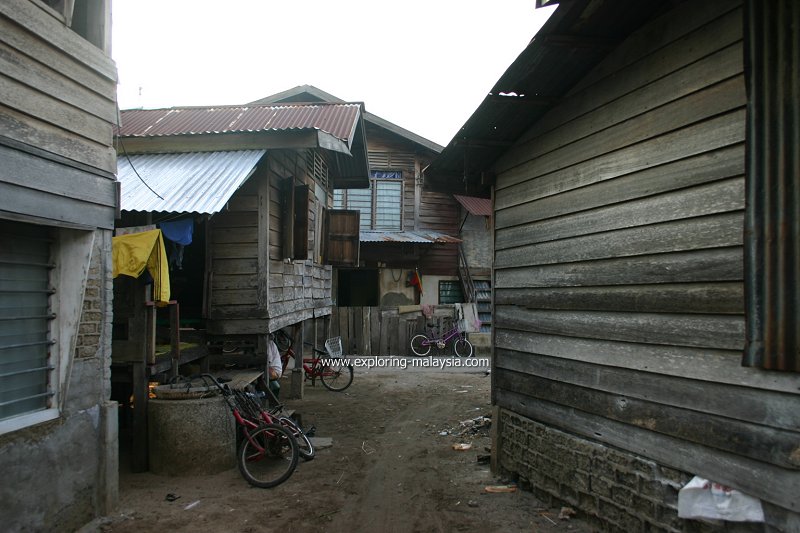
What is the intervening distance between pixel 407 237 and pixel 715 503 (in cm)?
1500

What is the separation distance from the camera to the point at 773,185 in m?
3.12

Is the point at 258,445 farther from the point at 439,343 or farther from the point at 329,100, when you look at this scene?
the point at 329,100

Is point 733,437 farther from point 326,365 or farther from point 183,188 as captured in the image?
point 326,365

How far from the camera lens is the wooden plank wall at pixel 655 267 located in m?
3.43

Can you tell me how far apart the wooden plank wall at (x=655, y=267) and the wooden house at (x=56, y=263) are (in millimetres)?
4320

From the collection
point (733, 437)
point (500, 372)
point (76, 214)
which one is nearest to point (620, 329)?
point (733, 437)

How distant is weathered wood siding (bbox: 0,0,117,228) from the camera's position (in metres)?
3.89

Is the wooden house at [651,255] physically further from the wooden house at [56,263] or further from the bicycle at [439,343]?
the bicycle at [439,343]

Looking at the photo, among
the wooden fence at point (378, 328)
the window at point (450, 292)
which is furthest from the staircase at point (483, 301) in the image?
the wooden fence at point (378, 328)

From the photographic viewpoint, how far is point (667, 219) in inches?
158

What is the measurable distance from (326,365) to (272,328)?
4.24 meters

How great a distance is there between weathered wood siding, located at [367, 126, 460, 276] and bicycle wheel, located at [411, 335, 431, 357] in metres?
2.90

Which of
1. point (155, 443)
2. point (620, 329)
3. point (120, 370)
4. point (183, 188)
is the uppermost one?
point (183, 188)

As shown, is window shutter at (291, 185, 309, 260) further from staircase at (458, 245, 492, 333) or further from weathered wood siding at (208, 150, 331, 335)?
staircase at (458, 245, 492, 333)
